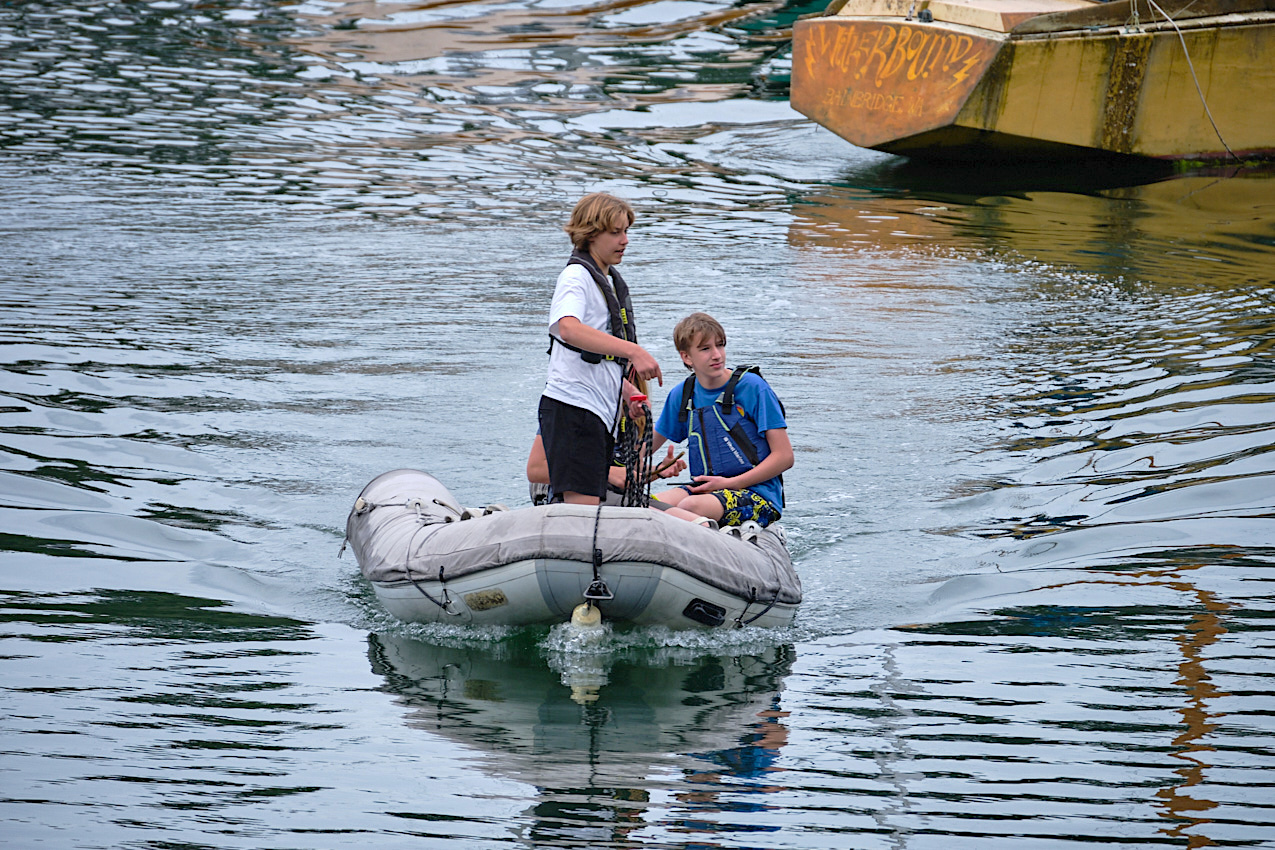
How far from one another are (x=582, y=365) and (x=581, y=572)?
0.88m

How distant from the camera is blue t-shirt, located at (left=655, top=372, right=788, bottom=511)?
5.62 m

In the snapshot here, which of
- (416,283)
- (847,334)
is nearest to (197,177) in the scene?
(416,283)

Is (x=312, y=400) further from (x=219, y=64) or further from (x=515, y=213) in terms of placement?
(x=219, y=64)

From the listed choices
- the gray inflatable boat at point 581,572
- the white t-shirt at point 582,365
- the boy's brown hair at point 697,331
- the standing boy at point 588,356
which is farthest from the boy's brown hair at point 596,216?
the gray inflatable boat at point 581,572

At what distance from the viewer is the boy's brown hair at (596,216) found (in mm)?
5066

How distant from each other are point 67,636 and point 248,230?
8.82 meters

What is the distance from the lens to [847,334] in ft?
32.9

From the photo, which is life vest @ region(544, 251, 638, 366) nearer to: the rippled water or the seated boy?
the seated boy

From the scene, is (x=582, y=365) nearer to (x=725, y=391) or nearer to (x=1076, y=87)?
(x=725, y=391)

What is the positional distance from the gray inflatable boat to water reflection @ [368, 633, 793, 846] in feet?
0.56

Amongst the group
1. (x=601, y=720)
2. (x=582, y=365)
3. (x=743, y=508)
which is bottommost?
(x=601, y=720)

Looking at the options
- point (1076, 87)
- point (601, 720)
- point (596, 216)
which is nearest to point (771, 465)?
point (596, 216)

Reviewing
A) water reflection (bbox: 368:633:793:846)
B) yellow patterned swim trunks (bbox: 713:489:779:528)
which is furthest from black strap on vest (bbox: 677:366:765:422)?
water reflection (bbox: 368:633:793:846)

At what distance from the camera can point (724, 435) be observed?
5.72m
